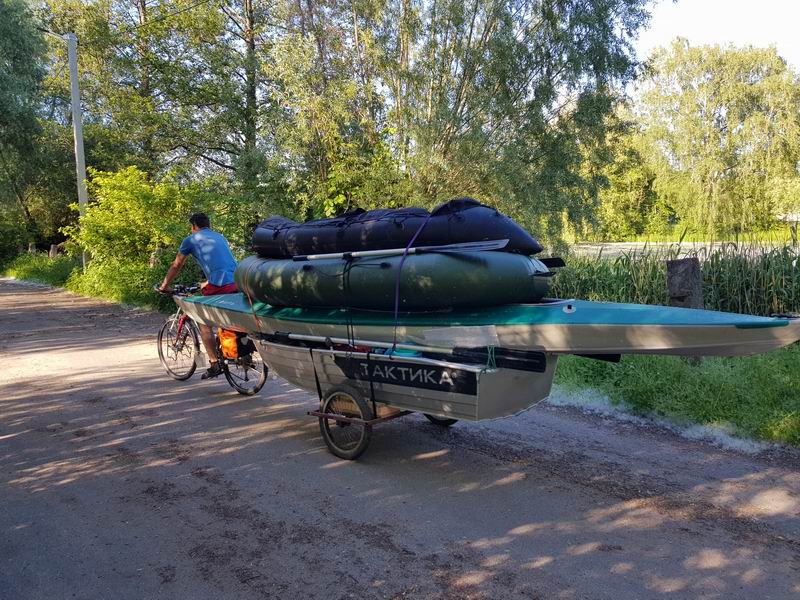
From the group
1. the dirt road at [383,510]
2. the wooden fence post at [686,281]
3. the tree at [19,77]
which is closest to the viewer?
the dirt road at [383,510]

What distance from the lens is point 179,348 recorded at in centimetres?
773

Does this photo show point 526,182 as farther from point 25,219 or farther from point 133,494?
point 25,219

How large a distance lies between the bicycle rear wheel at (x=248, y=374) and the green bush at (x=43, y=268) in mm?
16837

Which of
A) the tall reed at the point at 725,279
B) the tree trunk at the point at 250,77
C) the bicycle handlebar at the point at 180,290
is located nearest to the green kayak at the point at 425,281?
the bicycle handlebar at the point at 180,290

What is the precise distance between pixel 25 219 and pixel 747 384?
3627 cm

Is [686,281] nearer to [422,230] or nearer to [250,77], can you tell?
[422,230]

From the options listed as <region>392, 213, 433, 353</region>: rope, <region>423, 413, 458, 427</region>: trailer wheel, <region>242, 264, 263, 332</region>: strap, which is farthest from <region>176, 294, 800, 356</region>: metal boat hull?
<region>423, 413, 458, 427</region>: trailer wheel

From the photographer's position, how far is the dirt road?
125 inches

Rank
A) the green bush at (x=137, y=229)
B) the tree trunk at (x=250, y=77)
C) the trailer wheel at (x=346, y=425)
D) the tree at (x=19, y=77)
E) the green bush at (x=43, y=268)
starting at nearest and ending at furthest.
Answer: the trailer wheel at (x=346, y=425) → the green bush at (x=137, y=229) → the tree at (x=19, y=77) → the tree trunk at (x=250, y=77) → the green bush at (x=43, y=268)

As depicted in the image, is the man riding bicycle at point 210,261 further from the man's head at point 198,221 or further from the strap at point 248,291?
the strap at point 248,291

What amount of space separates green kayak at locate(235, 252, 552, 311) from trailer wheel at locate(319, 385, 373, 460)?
0.69 m

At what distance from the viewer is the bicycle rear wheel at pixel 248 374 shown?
6.81 meters

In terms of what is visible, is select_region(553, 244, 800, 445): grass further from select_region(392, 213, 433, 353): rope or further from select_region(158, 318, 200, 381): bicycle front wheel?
select_region(158, 318, 200, 381): bicycle front wheel

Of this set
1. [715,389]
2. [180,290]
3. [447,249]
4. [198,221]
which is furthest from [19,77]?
[715,389]
